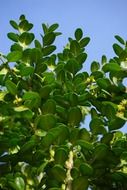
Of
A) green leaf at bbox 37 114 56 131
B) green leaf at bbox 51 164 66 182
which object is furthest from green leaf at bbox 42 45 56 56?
green leaf at bbox 51 164 66 182

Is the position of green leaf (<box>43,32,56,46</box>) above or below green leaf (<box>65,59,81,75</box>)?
above

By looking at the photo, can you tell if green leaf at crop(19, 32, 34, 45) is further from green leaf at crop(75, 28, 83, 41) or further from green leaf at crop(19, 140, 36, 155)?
green leaf at crop(19, 140, 36, 155)

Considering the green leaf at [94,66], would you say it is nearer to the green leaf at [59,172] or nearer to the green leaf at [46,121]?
the green leaf at [46,121]

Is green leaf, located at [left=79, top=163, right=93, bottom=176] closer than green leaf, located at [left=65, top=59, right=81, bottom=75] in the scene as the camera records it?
Yes

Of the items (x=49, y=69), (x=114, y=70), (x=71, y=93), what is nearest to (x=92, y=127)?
(x=71, y=93)

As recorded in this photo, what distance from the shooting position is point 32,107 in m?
2.08

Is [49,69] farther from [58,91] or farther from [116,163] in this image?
[116,163]

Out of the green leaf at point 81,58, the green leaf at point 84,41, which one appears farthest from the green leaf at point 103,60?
the green leaf at point 81,58

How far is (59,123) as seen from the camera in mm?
1985

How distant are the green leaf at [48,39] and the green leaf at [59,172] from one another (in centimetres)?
93

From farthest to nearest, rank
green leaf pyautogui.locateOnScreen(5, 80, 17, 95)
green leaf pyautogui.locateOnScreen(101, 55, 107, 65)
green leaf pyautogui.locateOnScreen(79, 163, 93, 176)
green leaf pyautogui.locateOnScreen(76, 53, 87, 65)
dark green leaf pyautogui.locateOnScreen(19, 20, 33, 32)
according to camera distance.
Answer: green leaf pyautogui.locateOnScreen(101, 55, 107, 65) < dark green leaf pyautogui.locateOnScreen(19, 20, 33, 32) < green leaf pyautogui.locateOnScreen(76, 53, 87, 65) < green leaf pyautogui.locateOnScreen(5, 80, 17, 95) < green leaf pyautogui.locateOnScreen(79, 163, 93, 176)

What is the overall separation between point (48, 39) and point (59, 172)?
97 centimetres

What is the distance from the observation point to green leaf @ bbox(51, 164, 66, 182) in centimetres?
183

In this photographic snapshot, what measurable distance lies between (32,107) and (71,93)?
0.22 m
